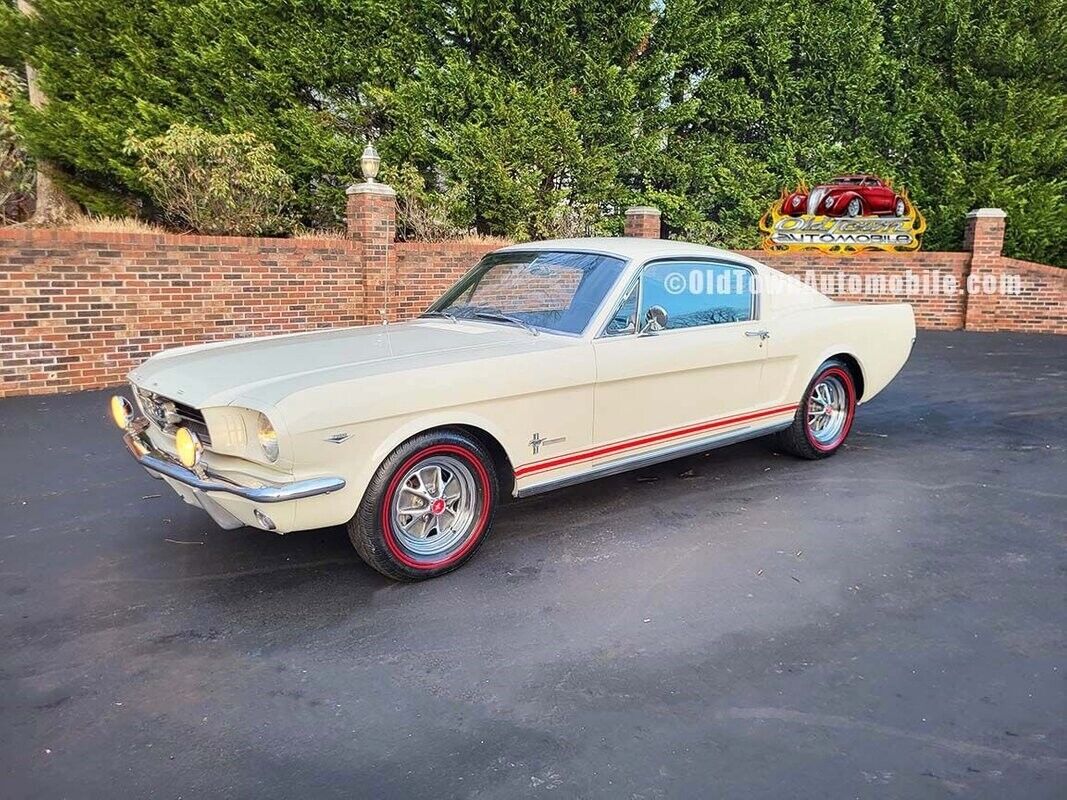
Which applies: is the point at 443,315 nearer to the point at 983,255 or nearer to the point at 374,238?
the point at 374,238

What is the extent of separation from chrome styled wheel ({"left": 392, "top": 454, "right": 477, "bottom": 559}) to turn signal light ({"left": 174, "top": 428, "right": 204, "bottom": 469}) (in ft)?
2.85

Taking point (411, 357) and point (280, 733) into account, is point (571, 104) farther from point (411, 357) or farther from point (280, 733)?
point (280, 733)

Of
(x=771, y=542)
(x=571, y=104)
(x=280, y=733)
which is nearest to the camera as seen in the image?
(x=280, y=733)

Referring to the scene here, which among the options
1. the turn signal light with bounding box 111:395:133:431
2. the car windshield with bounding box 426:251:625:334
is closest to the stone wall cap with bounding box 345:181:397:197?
the car windshield with bounding box 426:251:625:334

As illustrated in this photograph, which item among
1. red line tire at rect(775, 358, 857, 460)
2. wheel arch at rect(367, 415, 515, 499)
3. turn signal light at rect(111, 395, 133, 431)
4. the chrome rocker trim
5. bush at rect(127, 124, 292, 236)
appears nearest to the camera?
wheel arch at rect(367, 415, 515, 499)

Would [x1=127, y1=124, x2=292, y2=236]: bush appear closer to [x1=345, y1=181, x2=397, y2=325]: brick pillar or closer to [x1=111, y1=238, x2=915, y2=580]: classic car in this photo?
[x1=345, y1=181, x2=397, y2=325]: brick pillar

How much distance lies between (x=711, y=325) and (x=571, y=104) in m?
10.2

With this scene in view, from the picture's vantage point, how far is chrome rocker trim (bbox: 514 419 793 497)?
402cm

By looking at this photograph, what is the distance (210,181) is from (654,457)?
8.64 meters

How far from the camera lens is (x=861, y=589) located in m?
3.57

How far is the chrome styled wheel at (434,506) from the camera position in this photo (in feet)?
11.7

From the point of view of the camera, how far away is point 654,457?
14.6 ft

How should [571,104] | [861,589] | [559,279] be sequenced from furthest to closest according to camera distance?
[571,104] → [559,279] → [861,589]

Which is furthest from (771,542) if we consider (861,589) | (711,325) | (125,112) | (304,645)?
(125,112)
